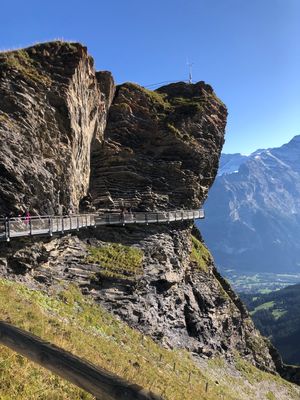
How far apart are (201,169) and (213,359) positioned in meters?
25.2

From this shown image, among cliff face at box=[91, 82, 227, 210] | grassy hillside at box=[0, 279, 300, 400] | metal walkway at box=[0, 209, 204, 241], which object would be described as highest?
cliff face at box=[91, 82, 227, 210]

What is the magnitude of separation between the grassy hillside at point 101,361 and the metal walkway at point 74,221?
12.7ft

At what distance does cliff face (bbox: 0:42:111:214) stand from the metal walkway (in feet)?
6.41

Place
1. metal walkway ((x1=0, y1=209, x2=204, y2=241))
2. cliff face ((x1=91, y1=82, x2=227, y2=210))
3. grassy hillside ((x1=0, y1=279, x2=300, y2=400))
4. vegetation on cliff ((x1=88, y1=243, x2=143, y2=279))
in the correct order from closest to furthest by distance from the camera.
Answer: grassy hillside ((x1=0, y1=279, x2=300, y2=400)) < metal walkway ((x1=0, y1=209, x2=204, y2=241)) < vegetation on cliff ((x1=88, y1=243, x2=143, y2=279)) < cliff face ((x1=91, y1=82, x2=227, y2=210))

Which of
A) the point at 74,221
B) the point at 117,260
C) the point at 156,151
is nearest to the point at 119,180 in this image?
the point at 156,151

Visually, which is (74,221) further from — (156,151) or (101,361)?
(101,361)

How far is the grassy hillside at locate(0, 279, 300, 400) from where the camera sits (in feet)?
32.8

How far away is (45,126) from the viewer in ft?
118

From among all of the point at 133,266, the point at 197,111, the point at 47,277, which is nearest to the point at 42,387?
the point at 47,277

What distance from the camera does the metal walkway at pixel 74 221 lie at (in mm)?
27577

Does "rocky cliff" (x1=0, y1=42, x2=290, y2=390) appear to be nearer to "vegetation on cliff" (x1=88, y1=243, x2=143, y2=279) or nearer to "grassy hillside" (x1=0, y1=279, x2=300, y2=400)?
"vegetation on cliff" (x1=88, y1=243, x2=143, y2=279)

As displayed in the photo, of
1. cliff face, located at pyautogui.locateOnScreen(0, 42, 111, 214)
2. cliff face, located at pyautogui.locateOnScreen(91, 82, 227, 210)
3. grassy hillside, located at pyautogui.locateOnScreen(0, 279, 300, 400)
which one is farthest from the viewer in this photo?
cliff face, located at pyautogui.locateOnScreen(91, 82, 227, 210)

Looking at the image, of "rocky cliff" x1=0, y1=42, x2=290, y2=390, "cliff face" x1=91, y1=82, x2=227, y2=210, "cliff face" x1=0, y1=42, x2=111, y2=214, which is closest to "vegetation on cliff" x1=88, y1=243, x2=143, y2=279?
"rocky cliff" x1=0, y1=42, x2=290, y2=390

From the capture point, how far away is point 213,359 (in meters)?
43.3
